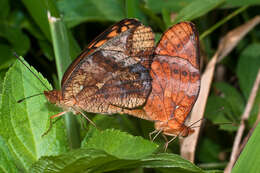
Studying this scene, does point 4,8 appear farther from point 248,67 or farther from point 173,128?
point 248,67

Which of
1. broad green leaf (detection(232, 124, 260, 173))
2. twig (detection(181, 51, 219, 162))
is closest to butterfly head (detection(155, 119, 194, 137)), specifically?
twig (detection(181, 51, 219, 162))

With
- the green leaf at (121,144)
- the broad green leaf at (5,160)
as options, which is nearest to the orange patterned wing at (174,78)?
the green leaf at (121,144)

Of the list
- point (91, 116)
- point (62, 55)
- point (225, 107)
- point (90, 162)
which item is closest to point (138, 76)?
point (91, 116)

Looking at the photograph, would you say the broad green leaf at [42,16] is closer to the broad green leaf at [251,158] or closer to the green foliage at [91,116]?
the green foliage at [91,116]

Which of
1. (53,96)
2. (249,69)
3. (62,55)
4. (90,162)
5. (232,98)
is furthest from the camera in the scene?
(249,69)

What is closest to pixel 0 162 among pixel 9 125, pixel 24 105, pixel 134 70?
pixel 9 125

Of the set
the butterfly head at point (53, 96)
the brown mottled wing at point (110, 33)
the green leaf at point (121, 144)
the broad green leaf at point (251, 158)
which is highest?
the brown mottled wing at point (110, 33)
